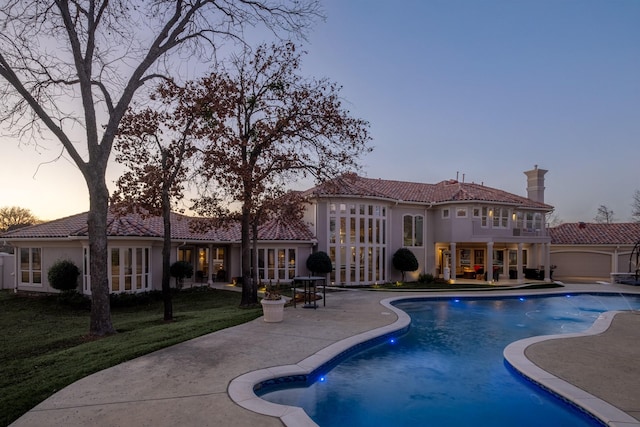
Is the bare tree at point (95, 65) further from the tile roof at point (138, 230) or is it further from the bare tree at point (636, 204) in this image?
the bare tree at point (636, 204)

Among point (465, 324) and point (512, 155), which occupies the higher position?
point (512, 155)

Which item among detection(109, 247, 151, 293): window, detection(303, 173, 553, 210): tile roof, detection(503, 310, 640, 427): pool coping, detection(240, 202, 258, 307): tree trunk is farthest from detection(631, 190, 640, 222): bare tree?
detection(109, 247, 151, 293): window

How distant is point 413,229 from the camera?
2509cm

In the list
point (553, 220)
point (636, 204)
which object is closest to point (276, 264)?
point (636, 204)

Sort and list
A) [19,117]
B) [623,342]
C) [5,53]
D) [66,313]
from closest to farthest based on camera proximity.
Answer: [623,342]
[5,53]
[19,117]
[66,313]

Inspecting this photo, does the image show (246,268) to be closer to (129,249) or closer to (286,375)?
(129,249)

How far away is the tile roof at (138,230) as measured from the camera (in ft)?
56.4

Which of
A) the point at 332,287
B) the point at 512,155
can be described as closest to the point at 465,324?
the point at 332,287

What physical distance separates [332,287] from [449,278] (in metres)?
8.81

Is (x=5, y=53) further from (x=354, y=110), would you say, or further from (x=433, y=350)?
(x=433, y=350)

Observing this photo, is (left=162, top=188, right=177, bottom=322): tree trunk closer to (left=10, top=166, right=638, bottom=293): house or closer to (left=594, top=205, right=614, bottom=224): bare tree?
(left=10, top=166, right=638, bottom=293): house

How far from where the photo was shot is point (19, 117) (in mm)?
10555

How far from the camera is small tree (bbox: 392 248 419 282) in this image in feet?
75.5

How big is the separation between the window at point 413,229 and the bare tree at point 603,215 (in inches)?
2135
